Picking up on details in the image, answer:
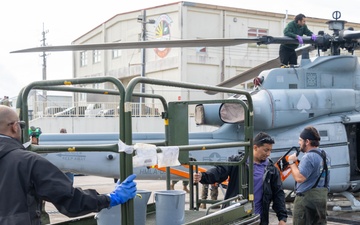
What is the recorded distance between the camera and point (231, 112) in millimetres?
8266

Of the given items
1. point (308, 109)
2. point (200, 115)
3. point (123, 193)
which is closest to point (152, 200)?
point (200, 115)

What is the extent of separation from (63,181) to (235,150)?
5683mm

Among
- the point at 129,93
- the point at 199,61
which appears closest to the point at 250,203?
the point at 129,93

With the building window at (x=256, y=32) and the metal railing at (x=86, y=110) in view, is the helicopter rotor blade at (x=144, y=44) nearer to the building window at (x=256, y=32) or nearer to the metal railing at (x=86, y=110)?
the metal railing at (x=86, y=110)

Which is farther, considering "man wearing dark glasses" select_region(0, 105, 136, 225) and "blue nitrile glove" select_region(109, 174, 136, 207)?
"blue nitrile glove" select_region(109, 174, 136, 207)

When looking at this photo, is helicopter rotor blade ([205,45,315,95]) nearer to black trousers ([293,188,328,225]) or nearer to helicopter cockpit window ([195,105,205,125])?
helicopter cockpit window ([195,105,205,125])

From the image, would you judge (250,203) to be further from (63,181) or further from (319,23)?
(319,23)

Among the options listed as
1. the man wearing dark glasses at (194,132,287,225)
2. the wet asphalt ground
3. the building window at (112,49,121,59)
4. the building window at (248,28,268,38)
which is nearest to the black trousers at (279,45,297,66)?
the wet asphalt ground

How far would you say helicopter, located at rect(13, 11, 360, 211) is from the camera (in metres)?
8.31

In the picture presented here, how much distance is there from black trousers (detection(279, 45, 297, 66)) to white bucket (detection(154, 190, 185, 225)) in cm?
610

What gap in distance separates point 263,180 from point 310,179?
79 centimetres

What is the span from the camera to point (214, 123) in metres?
8.64

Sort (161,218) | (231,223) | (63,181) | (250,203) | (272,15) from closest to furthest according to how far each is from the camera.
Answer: (63,181) → (161,218) → (231,223) → (250,203) → (272,15)

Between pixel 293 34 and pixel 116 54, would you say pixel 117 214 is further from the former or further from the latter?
pixel 116 54
